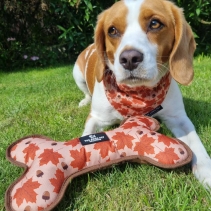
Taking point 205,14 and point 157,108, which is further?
point 205,14

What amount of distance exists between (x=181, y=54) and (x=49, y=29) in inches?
245

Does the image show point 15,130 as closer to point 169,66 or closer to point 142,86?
point 142,86

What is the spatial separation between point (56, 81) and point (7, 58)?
2526mm

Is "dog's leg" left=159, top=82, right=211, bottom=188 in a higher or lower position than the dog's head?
lower

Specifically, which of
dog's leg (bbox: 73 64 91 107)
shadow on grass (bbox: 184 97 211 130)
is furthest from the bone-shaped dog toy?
dog's leg (bbox: 73 64 91 107)

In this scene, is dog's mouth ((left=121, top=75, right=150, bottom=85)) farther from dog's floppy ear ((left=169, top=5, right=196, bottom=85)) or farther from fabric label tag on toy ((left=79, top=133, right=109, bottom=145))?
fabric label tag on toy ((left=79, top=133, right=109, bottom=145))

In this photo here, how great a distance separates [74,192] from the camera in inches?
73.2

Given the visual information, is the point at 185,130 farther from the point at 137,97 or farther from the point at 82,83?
the point at 82,83

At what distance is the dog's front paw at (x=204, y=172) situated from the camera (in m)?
1.85

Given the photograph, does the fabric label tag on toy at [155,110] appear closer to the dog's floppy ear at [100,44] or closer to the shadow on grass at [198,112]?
the shadow on grass at [198,112]

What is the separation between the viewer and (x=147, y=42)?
2.29 meters

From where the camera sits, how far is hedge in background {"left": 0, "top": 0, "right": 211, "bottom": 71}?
24.2ft

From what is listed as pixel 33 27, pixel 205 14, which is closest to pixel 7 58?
pixel 33 27

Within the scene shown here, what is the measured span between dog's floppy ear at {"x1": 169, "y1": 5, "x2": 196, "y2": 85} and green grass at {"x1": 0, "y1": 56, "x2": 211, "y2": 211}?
0.52 meters
